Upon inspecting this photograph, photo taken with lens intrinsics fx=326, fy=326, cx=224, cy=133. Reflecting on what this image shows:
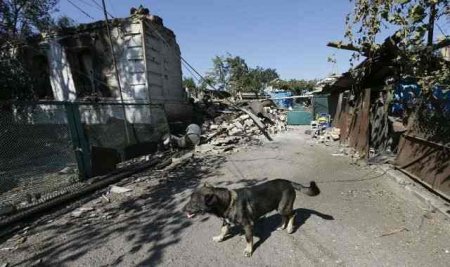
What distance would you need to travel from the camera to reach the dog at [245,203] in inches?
150

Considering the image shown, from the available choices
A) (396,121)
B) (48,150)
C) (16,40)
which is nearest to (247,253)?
(48,150)

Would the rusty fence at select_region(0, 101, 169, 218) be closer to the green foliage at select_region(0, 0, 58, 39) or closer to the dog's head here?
the dog's head

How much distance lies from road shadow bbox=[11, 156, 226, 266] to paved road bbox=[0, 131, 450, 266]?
0.01m

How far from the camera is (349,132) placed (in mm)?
12047

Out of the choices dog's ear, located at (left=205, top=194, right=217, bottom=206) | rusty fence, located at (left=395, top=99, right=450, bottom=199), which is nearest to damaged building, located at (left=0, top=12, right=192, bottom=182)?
dog's ear, located at (left=205, top=194, right=217, bottom=206)

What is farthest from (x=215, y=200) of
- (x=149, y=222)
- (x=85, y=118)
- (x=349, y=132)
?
(x=349, y=132)

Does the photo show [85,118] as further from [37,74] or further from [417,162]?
[37,74]

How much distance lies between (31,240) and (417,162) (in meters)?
7.11

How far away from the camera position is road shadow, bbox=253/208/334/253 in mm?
4477

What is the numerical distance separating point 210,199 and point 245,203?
1.71ft

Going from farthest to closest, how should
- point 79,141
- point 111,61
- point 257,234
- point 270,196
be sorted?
point 111,61, point 79,141, point 257,234, point 270,196

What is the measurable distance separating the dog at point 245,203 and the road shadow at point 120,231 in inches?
33.3

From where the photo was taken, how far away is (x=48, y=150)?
23.2 ft

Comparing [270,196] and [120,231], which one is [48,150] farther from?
[270,196]
